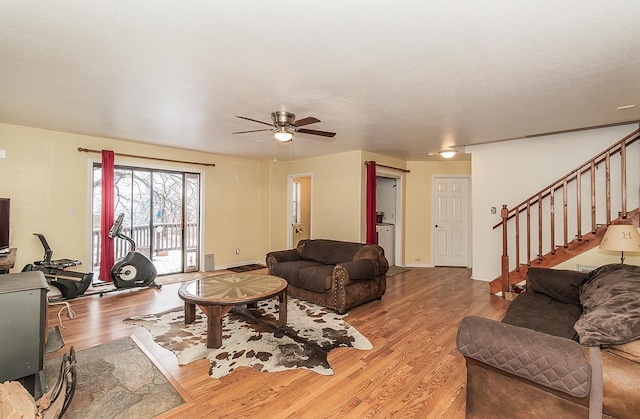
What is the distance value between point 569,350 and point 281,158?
5.77m

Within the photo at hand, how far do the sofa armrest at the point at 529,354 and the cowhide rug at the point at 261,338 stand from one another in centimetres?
119

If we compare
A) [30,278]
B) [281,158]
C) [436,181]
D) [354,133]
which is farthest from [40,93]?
[436,181]

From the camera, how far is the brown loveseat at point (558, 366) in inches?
54.0

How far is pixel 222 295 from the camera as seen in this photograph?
114 inches

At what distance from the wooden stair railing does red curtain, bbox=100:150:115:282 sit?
602 centimetres

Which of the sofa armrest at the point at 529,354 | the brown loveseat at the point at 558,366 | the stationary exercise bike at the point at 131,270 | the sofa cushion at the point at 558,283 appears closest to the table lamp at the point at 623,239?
the sofa cushion at the point at 558,283

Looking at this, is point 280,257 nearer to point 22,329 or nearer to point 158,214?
point 158,214

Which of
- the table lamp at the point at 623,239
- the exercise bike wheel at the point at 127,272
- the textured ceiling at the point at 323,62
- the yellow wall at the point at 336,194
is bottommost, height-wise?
the exercise bike wheel at the point at 127,272

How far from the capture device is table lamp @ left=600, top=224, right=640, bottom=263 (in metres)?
2.80

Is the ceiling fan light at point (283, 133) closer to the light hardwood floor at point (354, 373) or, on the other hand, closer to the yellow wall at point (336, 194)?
the light hardwood floor at point (354, 373)

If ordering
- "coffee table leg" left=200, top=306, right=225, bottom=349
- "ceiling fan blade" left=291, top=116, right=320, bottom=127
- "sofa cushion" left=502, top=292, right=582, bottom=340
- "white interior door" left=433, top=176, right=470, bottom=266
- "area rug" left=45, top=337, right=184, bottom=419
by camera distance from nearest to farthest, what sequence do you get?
"area rug" left=45, top=337, right=184, bottom=419, "sofa cushion" left=502, top=292, right=582, bottom=340, "coffee table leg" left=200, top=306, right=225, bottom=349, "ceiling fan blade" left=291, top=116, right=320, bottom=127, "white interior door" left=433, top=176, right=470, bottom=266

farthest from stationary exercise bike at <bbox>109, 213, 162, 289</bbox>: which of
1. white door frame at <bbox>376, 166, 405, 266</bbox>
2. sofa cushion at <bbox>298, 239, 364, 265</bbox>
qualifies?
Result: white door frame at <bbox>376, 166, 405, 266</bbox>

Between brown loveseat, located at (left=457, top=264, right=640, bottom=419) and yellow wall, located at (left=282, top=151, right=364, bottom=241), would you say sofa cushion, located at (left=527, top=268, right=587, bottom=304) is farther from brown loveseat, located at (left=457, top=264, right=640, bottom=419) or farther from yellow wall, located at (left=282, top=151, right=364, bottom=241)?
yellow wall, located at (left=282, top=151, right=364, bottom=241)

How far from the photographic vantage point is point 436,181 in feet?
21.8
